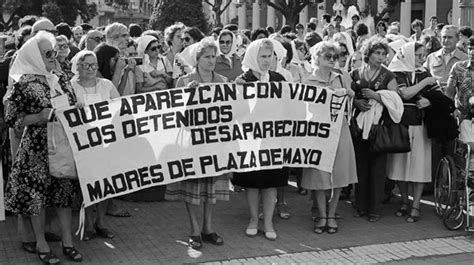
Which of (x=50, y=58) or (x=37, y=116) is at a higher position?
(x=50, y=58)

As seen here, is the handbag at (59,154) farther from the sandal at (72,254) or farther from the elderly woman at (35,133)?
the sandal at (72,254)

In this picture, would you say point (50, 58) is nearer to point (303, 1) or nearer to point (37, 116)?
point (37, 116)

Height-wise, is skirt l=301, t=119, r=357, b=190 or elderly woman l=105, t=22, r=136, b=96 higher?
elderly woman l=105, t=22, r=136, b=96

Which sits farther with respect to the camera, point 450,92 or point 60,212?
point 450,92

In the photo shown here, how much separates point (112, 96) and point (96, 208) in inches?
51.1

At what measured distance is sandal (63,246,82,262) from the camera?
251 inches

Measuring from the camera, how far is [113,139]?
650cm

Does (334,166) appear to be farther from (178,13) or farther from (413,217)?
(178,13)

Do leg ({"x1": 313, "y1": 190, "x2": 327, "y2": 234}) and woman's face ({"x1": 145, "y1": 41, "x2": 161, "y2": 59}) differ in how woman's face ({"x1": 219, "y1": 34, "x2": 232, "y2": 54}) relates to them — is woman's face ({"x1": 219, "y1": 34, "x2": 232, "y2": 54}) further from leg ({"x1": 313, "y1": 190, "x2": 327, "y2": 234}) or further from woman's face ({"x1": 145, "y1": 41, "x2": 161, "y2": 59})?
leg ({"x1": 313, "y1": 190, "x2": 327, "y2": 234})

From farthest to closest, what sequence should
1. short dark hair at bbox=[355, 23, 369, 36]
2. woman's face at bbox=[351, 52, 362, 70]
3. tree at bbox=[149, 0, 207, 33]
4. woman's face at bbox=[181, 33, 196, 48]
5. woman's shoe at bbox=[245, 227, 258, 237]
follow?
tree at bbox=[149, 0, 207, 33], short dark hair at bbox=[355, 23, 369, 36], woman's face at bbox=[351, 52, 362, 70], woman's face at bbox=[181, 33, 196, 48], woman's shoe at bbox=[245, 227, 258, 237]

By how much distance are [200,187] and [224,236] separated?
2.51 feet

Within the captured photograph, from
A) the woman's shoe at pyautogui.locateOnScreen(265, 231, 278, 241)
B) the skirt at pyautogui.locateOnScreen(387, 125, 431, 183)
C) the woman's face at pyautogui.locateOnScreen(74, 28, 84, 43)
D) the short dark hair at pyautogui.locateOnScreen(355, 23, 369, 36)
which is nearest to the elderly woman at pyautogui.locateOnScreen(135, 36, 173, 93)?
the woman's shoe at pyautogui.locateOnScreen(265, 231, 278, 241)

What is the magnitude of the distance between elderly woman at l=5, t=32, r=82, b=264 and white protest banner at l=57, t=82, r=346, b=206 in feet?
0.74

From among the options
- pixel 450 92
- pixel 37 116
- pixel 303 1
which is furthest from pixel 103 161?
pixel 303 1
